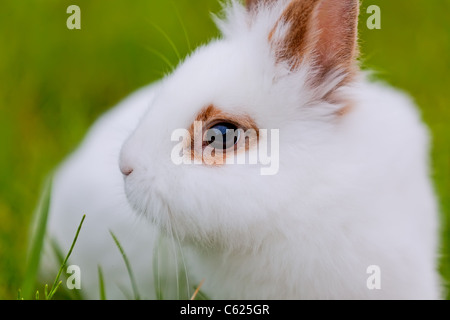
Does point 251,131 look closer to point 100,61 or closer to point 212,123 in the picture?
point 212,123

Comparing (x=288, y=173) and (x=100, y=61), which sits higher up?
(x=100, y=61)

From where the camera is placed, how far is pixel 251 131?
275cm

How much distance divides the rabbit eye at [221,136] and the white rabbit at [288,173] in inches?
0.8

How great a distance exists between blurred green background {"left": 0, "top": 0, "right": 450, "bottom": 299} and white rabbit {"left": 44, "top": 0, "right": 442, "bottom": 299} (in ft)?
6.10

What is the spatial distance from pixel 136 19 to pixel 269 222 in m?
4.04

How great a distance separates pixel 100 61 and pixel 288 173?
12.5ft

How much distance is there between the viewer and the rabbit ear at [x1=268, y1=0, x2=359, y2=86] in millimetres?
2771

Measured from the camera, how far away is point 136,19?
20.8 ft

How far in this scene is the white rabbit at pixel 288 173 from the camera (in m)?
2.71

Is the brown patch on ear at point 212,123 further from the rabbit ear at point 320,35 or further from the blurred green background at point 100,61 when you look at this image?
the blurred green background at point 100,61

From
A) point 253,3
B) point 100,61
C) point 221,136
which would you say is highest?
point 100,61

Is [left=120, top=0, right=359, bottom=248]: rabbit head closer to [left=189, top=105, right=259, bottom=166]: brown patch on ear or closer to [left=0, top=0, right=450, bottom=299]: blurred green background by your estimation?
[left=189, top=105, right=259, bottom=166]: brown patch on ear

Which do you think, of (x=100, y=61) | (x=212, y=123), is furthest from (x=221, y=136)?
(x=100, y=61)
